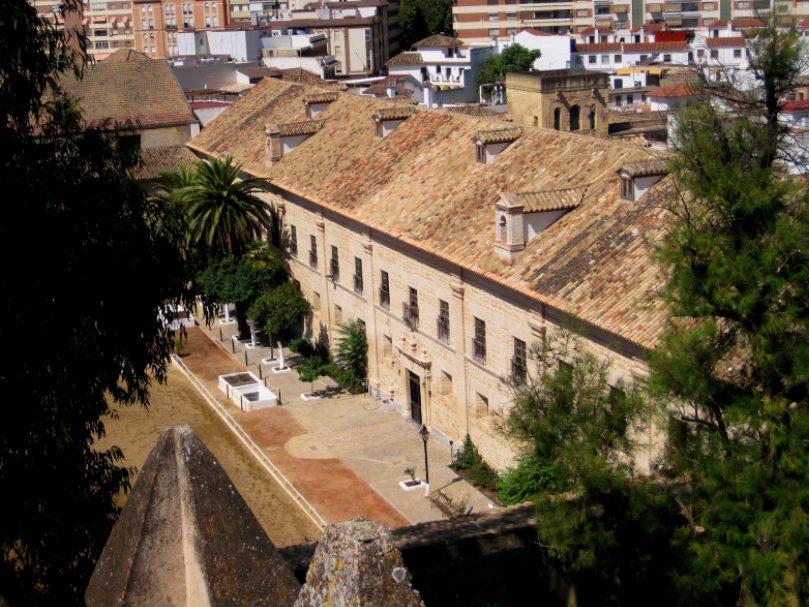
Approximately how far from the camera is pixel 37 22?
1623cm

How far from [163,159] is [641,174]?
33990 millimetres

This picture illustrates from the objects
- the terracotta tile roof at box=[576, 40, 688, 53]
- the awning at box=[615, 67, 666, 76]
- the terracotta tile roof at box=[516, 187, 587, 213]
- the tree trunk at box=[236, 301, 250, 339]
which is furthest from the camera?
the terracotta tile roof at box=[576, 40, 688, 53]

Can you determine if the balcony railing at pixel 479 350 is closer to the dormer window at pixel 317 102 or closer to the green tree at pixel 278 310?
the green tree at pixel 278 310

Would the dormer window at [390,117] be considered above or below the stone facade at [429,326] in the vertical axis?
Answer: above

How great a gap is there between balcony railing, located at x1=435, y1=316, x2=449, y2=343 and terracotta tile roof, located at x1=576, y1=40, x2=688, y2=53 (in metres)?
85.6

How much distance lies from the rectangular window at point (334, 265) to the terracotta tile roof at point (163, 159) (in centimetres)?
1647

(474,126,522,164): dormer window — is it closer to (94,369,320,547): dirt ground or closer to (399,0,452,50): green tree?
(94,369,320,547): dirt ground

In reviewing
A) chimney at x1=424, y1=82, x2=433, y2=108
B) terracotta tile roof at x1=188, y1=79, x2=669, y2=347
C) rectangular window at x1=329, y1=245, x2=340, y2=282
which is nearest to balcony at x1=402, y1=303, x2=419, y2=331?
terracotta tile roof at x1=188, y1=79, x2=669, y2=347

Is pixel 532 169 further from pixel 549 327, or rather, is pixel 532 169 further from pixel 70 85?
pixel 70 85

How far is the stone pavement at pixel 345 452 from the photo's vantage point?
31531 millimetres

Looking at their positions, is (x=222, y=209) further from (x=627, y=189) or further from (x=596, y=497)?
(x=596, y=497)

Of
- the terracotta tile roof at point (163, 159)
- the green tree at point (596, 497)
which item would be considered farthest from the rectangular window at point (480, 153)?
the terracotta tile roof at point (163, 159)

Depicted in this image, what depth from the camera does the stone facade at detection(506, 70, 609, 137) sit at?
6359cm

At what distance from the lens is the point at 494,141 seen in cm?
3650
